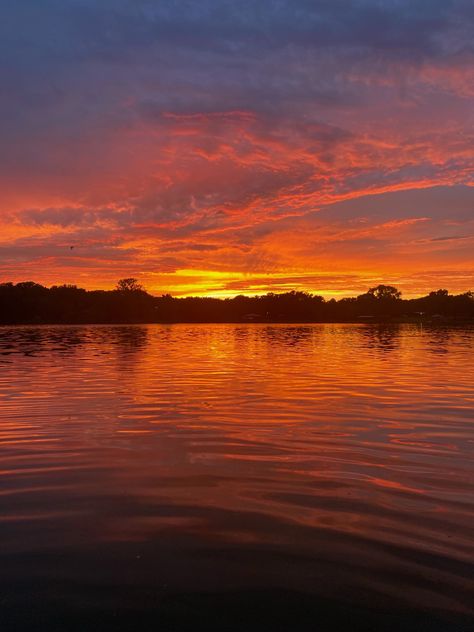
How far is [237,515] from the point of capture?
26.1 feet

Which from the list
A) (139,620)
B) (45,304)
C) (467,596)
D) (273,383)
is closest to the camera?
(139,620)

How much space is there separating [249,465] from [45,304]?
203073 millimetres

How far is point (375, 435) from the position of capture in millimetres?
13695

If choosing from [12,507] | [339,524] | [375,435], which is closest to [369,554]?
[339,524]

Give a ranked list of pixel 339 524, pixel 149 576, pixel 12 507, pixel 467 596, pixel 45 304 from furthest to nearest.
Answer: pixel 45 304 → pixel 12 507 → pixel 339 524 → pixel 149 576 → pixel 467 596

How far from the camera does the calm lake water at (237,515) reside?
548 centimetres

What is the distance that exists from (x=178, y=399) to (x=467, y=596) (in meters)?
15.2

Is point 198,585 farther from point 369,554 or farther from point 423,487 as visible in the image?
point 423,487

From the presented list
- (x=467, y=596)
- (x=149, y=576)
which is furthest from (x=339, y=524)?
(x=149, y=576)

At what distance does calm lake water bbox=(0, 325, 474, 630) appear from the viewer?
5.48 meters

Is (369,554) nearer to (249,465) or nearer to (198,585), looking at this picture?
(198,585)

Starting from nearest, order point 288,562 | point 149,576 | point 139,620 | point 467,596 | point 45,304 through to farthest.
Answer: point 139,620, point 467,596, point 149,576, point 288,562, point 45,304

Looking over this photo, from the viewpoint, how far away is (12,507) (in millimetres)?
8312

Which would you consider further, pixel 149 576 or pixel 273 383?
pixel 273 383
